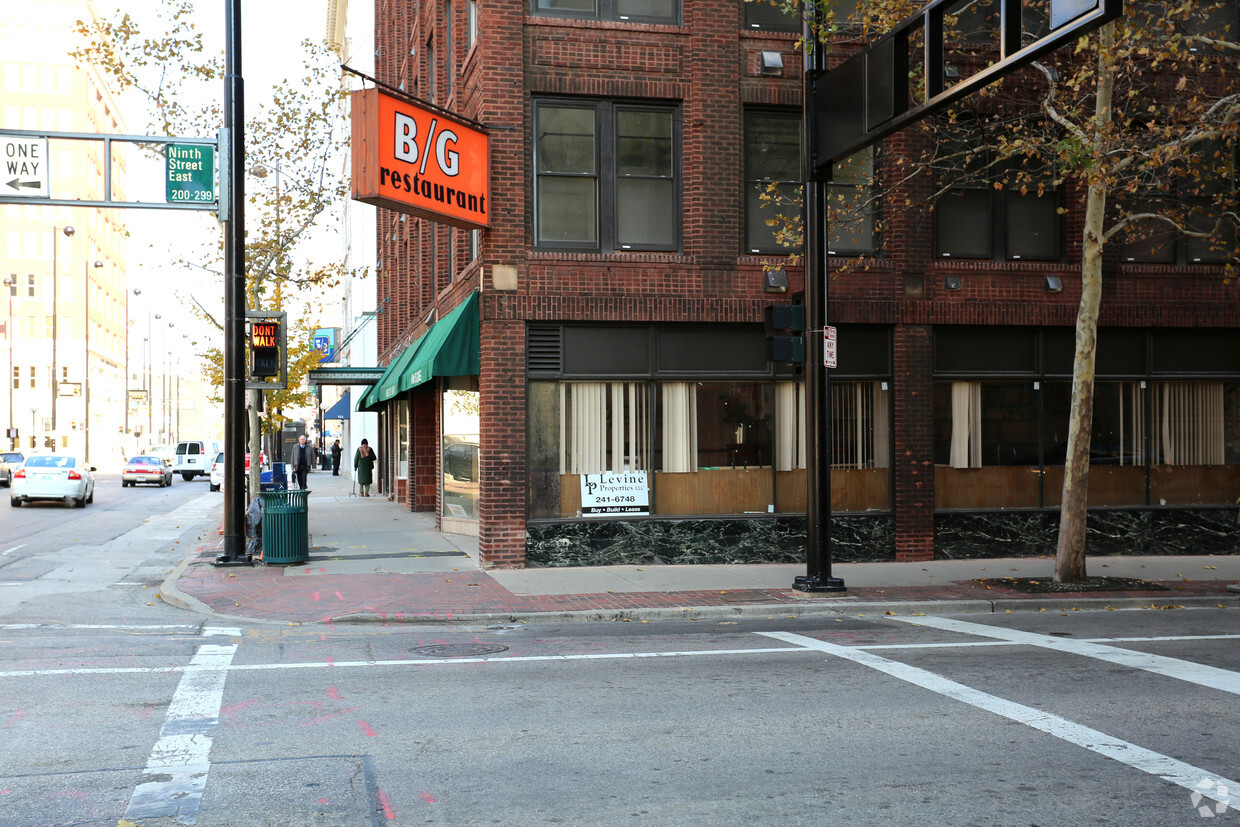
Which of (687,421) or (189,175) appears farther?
(687,421)

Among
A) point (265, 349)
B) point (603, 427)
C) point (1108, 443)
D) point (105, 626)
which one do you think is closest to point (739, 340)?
point (603, 427)

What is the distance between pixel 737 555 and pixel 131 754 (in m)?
10.6

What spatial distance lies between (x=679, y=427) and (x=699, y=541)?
1.64 meters

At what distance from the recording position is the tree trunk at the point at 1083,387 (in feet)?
41.5

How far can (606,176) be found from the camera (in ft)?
50.1

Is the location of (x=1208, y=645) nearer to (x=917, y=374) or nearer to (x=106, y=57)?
(x=917, y=374)

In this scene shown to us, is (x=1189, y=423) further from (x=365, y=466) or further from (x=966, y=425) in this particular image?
(x=365, y=466)

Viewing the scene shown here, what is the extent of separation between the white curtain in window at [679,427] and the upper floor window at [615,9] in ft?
17.0

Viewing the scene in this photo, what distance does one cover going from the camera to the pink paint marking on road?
15.9ft

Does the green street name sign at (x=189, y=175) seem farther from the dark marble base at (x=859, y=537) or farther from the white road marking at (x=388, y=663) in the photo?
the white road marking at (x=388, y=663)

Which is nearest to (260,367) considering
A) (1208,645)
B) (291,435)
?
(1208,645)

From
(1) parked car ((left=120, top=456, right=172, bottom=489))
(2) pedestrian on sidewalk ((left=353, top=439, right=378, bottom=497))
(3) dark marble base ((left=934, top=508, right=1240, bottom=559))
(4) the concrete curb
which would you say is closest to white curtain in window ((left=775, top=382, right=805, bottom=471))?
(3) dark marble base ((left=934, top=508, right=1240, bottom=559))

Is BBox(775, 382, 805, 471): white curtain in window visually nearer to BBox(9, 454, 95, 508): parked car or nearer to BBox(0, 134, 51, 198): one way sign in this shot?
BBox(0, 134, 51, 198): one way sign

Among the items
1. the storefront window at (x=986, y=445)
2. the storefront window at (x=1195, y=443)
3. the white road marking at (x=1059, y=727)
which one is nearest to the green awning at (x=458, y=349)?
the storefront window at (x=986, y=445)
